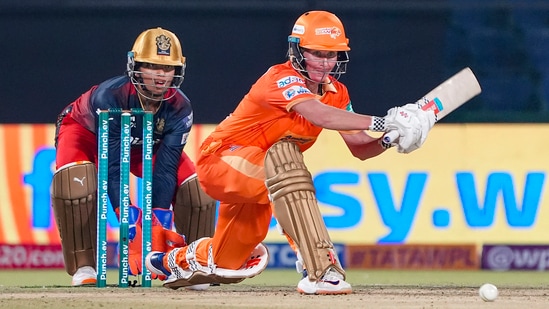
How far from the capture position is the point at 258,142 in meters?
5.70

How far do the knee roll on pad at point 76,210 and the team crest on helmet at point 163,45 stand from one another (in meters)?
0.59

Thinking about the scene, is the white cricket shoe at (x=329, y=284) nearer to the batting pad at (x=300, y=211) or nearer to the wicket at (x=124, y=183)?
the batting pad at (x=300, y=211)

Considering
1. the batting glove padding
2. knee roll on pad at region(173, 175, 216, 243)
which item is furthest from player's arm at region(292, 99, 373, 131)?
knee roll on pad at region(173, 175, 216, 243)

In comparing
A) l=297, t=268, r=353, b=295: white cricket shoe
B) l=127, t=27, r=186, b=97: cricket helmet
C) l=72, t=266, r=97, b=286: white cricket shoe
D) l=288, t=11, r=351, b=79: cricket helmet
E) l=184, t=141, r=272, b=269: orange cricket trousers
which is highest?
l=288, t=11, r=351, b=79: cricket helmet

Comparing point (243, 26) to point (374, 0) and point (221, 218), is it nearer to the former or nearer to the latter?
→ point (374, 0)

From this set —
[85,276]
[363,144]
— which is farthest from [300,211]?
[85,276]

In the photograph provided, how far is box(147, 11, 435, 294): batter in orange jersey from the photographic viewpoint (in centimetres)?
555

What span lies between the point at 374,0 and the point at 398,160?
92 cm

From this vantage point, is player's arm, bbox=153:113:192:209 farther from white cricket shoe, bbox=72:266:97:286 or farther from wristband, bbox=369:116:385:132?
wristband, bbox=369:116:385:132

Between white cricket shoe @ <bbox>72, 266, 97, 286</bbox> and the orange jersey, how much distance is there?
0.99m

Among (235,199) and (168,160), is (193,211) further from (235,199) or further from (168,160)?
(235,199)

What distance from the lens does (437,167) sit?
811 centimetres

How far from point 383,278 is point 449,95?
1.91 meters

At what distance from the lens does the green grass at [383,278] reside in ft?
22.5
